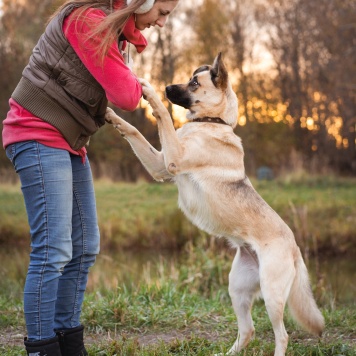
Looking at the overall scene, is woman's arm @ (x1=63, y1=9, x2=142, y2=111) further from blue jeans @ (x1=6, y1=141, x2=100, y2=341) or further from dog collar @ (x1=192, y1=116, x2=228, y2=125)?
dog collar @ (x1=192, y1=116, x2=228, y2=125)

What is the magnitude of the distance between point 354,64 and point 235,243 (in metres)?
13.3

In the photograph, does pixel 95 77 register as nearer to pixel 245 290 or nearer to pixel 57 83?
pixel 57 83

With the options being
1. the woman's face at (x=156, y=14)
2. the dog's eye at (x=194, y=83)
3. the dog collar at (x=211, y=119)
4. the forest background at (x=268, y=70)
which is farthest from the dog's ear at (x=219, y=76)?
the forest background at (x=268, y=70)

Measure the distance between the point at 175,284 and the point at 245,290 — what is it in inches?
102

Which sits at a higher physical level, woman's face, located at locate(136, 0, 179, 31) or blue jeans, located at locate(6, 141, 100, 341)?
woman's face, located at locate(136, 0, 179, 31)

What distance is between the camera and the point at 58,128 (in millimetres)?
2758

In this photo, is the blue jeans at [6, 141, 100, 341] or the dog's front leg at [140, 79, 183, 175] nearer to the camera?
the blue jeans at [6, 141, 100, 341]

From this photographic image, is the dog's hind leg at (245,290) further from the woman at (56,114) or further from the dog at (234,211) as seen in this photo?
the woman at (56,114)

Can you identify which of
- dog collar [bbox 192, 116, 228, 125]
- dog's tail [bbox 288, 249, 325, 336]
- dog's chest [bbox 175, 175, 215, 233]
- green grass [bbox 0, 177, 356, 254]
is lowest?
green grass [bbox 0, 177, 356, 254]

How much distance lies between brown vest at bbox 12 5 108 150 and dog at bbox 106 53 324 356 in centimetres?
76

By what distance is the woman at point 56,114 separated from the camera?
2.67 m

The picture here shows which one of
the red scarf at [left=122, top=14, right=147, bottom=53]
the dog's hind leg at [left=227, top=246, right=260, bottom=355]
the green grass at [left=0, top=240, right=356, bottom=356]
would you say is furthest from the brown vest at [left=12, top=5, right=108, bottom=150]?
the dog's hind leg at [left=227, top=246, right=260, bottom=355]

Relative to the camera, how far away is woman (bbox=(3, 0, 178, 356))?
2.67 metres

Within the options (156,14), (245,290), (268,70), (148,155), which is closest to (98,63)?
(156,14)
